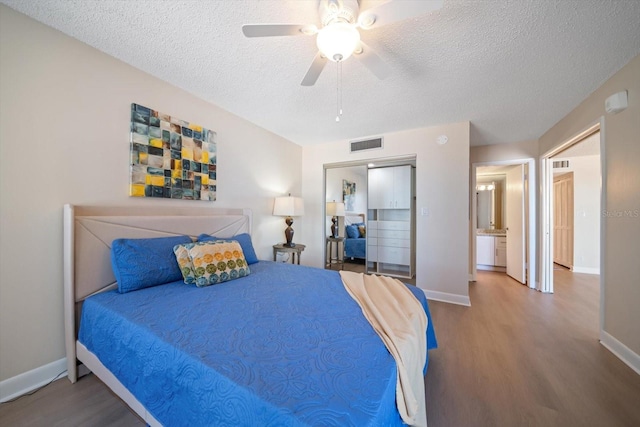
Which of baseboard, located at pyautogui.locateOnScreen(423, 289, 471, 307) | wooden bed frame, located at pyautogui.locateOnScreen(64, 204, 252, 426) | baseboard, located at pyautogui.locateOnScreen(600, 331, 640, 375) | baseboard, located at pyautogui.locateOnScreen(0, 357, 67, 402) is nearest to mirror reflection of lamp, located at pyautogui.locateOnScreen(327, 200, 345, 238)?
baseboard, located at pyautogui.locateOnScreen(423, 289, 471, 307)

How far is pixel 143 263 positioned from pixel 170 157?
42.4 inches

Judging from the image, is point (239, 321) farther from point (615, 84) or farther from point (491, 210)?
point (491, 210)

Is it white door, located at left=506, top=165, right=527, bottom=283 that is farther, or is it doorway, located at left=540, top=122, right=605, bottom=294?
doorway, located at left=540, top=122, right=605, bottom=294

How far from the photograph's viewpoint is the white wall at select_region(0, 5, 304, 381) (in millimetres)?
1456

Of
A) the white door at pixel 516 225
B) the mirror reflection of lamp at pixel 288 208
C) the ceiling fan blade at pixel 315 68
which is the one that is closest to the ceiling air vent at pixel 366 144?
the mirror reflection of lamp at pixel 288 208

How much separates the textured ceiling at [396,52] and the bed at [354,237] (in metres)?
2.52

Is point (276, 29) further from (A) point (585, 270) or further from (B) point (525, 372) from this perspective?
(A) point (585, 270)

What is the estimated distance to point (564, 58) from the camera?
5.99ft

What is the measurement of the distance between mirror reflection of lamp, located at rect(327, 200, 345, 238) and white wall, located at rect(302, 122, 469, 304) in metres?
1.34

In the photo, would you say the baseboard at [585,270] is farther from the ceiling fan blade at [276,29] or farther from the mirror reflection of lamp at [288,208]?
the ceiling fan blade at [276,29]

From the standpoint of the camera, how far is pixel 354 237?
16.1 ft

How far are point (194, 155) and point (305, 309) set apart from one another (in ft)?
6.69

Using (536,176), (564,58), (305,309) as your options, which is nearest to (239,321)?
(305,309)

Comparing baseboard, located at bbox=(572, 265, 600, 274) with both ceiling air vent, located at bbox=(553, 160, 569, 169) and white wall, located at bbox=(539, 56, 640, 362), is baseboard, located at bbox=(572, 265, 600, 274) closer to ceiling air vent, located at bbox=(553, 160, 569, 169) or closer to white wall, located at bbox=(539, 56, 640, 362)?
ceiling air vent, located at bbox=(553, 160, 569, 169)
